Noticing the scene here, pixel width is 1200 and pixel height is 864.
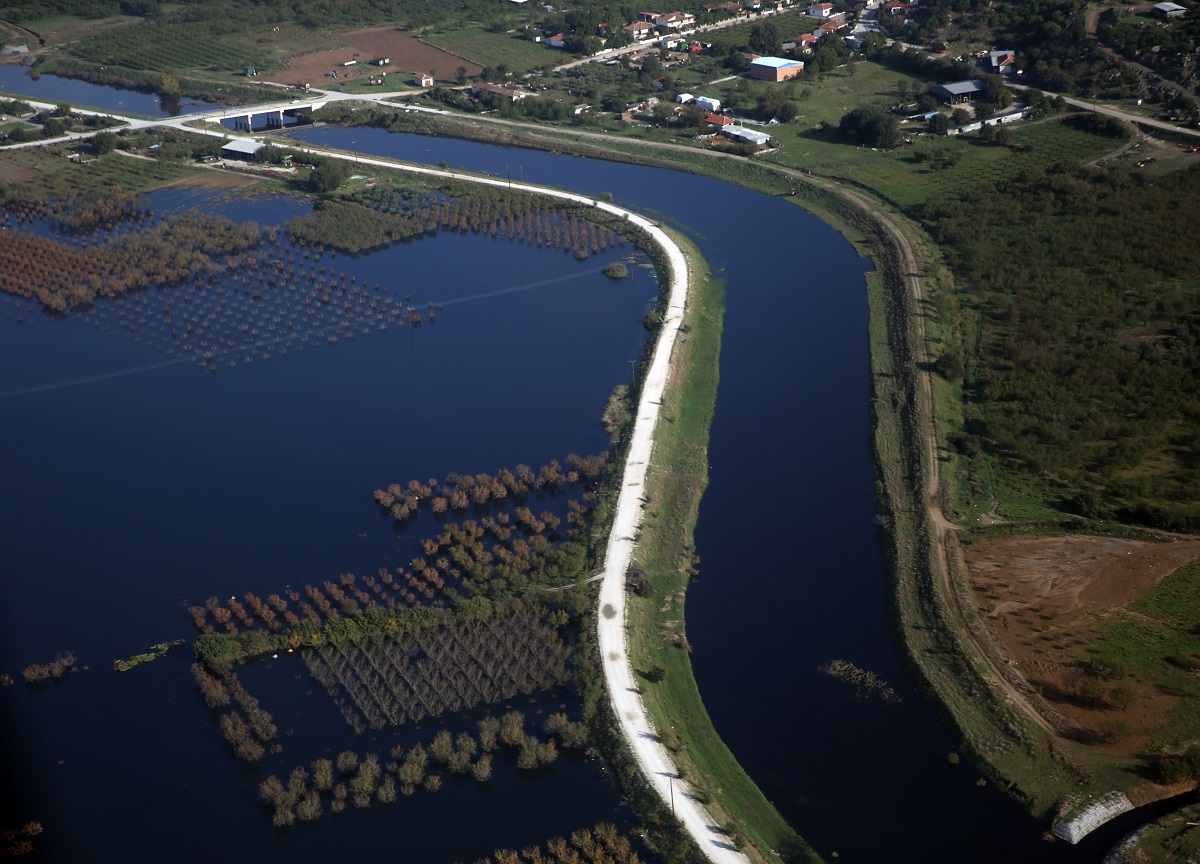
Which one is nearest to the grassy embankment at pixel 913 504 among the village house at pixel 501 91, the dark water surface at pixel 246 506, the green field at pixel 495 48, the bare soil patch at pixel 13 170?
the dark water surface at pixel 246 506

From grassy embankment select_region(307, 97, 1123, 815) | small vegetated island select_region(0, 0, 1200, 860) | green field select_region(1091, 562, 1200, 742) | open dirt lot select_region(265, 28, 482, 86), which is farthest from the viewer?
open dirt lot select_region(265, 28, 482, 86)

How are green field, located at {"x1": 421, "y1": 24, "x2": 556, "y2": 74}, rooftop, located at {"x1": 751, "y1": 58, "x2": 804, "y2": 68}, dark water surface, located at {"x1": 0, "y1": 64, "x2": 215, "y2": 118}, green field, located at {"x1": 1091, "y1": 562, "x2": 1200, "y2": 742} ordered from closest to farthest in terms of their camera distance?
green field, located at {"x1": 1091, "y1": 562, "x2": 1200, "y2": 742} < dark water surface, located at {"x1": 0, "y1": 64, "x2": 215, "y2": 118} < rooftop, located at {"x1": 751, "y1": 58, "x2": 804, "y2": 68} < green field, located at {"x1": 421, "y1": 24, "x2": 556, "y2": 74}

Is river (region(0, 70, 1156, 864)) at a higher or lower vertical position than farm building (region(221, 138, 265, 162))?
lower

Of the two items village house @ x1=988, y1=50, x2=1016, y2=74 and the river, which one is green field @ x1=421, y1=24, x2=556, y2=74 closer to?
village house @ x1=988, y1=50, x2=1016, y2=74

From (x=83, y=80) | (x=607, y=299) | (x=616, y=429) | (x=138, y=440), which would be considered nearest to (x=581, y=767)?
(x=616, y=429)

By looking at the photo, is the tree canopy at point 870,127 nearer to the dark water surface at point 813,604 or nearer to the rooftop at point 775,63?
the rooftop at point 775,63

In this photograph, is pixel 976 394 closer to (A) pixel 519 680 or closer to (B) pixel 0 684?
(A) pixel 519 680

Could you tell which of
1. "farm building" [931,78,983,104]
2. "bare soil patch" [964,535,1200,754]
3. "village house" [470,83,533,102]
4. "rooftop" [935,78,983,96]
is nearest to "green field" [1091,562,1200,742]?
"bare soil patch" [964,535,1200,754]

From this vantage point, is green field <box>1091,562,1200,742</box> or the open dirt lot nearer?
green field <box>1091,562,1200,742</box>
